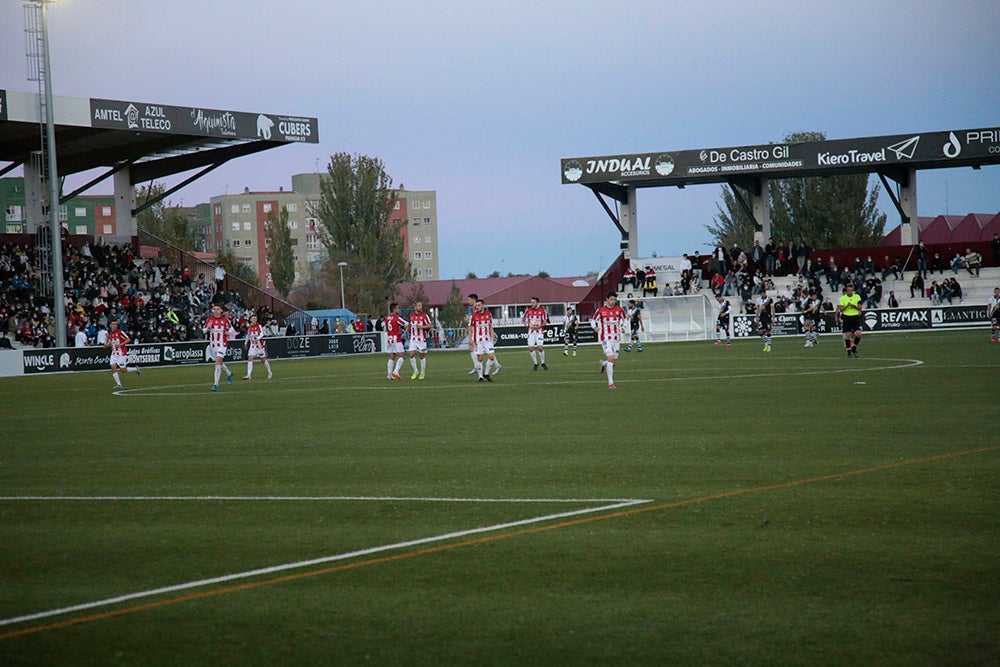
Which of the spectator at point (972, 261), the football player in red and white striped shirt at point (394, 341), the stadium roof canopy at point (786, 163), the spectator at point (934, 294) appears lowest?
the football player in red and white striped shirt at point (394, 341)

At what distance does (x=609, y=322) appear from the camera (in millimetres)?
24781

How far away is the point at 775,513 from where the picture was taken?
27.5ft

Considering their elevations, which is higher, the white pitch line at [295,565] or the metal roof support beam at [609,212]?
the metal roof support beam at [609,212]

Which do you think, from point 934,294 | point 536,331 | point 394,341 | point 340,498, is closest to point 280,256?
point 934,294

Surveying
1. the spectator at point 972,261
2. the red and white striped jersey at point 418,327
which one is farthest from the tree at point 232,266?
the red and white striped jersey at point 418,327

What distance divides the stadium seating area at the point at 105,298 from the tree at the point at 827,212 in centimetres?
4120

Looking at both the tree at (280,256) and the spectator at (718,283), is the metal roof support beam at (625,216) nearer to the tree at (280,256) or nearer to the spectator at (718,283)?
the spectator at (718,283)

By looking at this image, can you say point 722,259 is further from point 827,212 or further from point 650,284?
point 827,212

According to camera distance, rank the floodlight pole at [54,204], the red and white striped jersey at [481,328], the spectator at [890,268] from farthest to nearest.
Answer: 1. the spectator at [890,268]
2. the floodlight pole at [54,204]
3. the red and white striped jersey at [481,328]

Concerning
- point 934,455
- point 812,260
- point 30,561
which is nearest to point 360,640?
point 30,561

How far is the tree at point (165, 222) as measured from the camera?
3570 inches

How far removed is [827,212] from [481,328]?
57.7 meters

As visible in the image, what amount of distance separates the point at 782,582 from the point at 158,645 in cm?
349

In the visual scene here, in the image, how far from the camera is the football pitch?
17.9 feet
